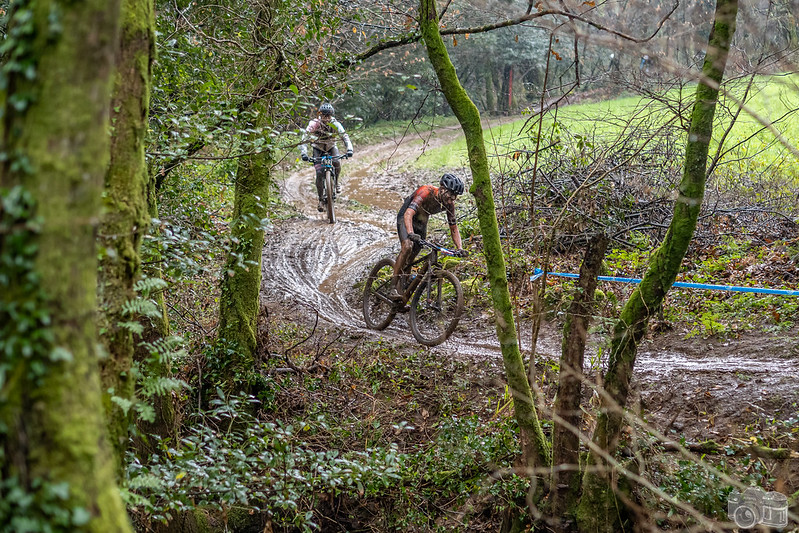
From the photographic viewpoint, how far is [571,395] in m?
4.66

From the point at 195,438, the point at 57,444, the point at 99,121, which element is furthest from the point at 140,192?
the point at 195,438

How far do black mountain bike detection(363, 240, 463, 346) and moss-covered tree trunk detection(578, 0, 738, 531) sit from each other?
3889mm

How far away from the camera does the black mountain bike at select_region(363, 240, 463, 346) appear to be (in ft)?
27.5

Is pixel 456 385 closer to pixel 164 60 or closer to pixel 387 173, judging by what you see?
pixel 164 60

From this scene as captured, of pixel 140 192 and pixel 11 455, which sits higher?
pixel 140 192

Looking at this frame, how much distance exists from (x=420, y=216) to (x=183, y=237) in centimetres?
516

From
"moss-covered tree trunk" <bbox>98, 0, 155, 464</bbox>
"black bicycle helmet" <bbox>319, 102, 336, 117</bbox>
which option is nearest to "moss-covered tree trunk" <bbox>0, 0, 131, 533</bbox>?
"moss-covered tree trunk" <bbox>98, 0, 155, 464</bbox>

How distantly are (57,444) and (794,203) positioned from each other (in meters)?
11.5

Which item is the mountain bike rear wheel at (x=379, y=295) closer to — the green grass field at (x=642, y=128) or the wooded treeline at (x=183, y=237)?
the wooded treeline at (x=183, y=237)

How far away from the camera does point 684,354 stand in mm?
7160

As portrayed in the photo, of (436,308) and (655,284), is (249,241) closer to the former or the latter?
(436,308)

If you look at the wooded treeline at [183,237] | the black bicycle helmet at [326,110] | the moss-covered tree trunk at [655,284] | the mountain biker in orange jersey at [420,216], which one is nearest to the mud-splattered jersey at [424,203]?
the mountain biker in orange jersey at [420,216]

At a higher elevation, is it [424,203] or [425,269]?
[424,203]

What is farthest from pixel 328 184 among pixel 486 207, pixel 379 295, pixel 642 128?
pixel 486 207
